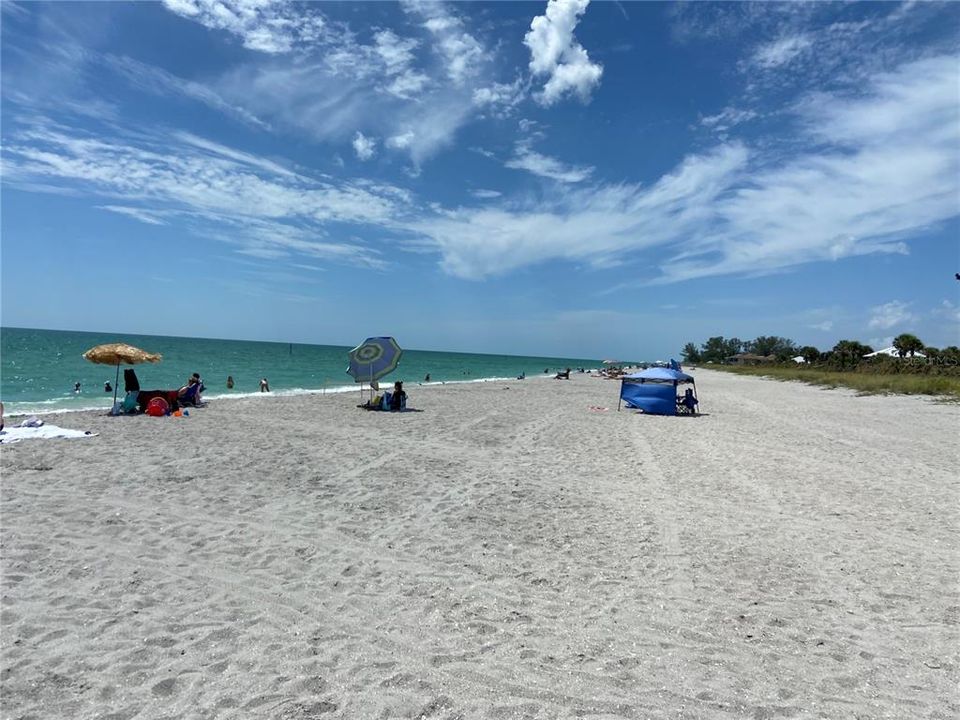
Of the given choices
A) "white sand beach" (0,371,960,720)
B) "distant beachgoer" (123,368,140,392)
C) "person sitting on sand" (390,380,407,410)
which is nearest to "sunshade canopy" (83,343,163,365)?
"distant beachgoer" (123,368,140,392)

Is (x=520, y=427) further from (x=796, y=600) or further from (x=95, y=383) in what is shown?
(x=95, y=383)

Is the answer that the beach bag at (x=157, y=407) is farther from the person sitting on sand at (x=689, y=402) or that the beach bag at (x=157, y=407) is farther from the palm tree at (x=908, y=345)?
the palm tree at (x=908, y=345)

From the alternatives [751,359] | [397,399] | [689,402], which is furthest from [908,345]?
[397,399]

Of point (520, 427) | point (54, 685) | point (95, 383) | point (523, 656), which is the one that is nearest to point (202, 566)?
point (54, 685)

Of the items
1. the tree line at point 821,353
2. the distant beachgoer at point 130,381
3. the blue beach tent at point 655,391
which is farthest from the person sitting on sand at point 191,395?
the tree line at point 821,353

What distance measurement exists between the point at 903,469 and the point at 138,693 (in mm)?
12003

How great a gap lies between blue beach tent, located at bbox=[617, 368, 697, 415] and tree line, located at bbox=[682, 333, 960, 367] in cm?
3332

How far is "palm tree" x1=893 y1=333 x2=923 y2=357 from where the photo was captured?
58.1 meters

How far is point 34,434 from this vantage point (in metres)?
10.8

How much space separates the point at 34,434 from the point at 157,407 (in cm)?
432

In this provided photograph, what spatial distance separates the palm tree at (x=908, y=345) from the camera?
58125 mm

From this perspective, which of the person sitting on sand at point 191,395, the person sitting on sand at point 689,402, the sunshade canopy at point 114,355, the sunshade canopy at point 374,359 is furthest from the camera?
the person sitting on sand at point 689,402

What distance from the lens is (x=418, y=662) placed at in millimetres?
3613

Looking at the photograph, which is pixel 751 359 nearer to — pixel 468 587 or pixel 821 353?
pixel 821 353
